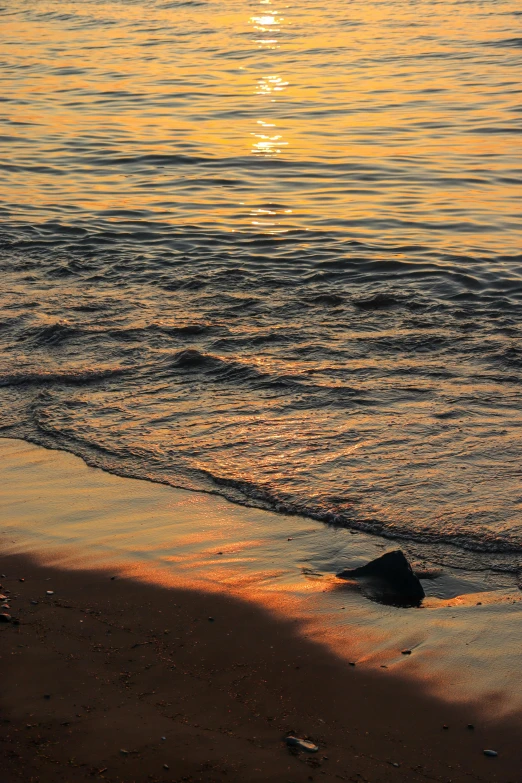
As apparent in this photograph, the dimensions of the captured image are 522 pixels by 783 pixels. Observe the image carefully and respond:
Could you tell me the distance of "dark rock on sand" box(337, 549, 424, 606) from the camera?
4246 mm

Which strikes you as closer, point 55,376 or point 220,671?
point 220,671

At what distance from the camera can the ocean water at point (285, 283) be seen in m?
5.59

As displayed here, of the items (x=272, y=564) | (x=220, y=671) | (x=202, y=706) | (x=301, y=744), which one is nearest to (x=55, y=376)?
(x=272, y=564)

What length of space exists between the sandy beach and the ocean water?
74cm

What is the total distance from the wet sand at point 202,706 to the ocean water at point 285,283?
44.6 inches

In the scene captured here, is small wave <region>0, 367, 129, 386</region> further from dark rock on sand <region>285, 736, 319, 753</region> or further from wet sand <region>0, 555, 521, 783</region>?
dark rock on sand <region>285, 736, 319, 753</region>

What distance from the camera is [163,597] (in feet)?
14.0

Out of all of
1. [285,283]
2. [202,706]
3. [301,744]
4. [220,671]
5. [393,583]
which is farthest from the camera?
[285,283]

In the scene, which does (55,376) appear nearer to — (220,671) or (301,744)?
(220,671)

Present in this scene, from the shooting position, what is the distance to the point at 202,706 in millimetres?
Answer: 3547

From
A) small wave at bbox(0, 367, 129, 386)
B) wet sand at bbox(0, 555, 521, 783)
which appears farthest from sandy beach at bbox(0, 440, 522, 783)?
small wave at bbox(0, 367, 129, 386)

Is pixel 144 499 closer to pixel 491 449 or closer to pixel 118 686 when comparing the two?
pixel 118 686

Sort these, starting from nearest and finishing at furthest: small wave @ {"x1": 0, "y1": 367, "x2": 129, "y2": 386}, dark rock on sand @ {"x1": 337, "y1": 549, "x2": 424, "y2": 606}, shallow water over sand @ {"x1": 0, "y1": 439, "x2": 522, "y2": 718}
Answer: shallow water over sand @ {"x1": 0, "y1": 439, "x2": 522, "y2": 718}, dark rock on sand @ {"x1": 337, "y1": 549, "x2": 424, "y2": 606}, small wave @ {"x1": 0, "y1": 367, "x2": 129, "y2": 386}

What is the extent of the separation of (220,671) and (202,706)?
0.77 ft
